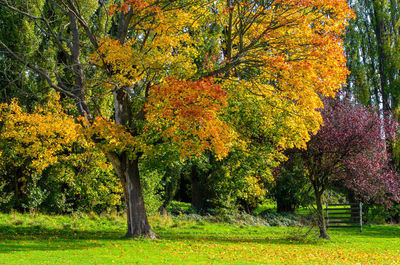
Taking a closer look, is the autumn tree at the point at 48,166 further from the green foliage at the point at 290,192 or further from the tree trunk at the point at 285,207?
the tree trunk at the point at 285,207

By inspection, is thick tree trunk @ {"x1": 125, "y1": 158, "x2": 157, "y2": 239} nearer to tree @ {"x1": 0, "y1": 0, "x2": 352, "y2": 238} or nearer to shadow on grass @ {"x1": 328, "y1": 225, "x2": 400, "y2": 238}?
tree @ {"x1": 0, "y1": 0, "x2": 352, "y2": 238}

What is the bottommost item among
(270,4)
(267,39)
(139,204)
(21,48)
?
(139,204)

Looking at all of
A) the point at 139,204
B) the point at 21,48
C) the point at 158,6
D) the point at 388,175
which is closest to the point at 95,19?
the point at 21,48

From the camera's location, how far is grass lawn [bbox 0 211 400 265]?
10.7m

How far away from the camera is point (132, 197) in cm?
1499

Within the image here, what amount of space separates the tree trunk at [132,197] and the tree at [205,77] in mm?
38

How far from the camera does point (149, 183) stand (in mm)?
21312

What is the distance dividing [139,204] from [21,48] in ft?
41.6

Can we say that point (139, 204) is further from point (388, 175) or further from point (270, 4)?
point (388, 175)

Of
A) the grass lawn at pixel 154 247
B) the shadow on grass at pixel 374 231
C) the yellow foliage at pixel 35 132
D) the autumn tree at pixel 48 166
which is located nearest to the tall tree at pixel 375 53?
the shadow on grass at pixel 374 231

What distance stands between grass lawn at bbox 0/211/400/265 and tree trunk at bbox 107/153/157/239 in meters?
0.55

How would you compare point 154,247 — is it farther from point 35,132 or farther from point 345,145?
point 345,145

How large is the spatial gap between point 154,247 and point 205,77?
20.2 feet

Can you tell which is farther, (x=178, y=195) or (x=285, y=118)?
(x=178, y=195)
